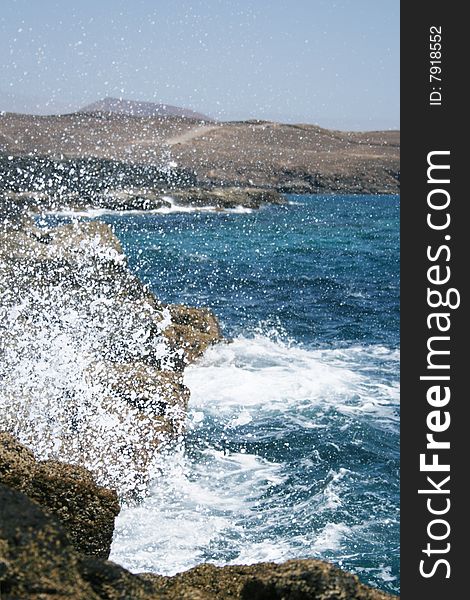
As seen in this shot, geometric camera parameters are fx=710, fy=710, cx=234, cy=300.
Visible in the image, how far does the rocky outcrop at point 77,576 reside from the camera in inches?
109

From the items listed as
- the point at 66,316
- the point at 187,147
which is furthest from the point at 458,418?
the point at 187,147

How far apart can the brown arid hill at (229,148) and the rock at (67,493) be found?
87250 millimetres

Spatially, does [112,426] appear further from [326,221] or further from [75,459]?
[326,221]

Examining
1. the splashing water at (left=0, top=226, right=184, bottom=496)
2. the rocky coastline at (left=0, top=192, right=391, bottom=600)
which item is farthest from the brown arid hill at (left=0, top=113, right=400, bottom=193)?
the splashing water at (left=0, top=226, right=184, bottom=496)

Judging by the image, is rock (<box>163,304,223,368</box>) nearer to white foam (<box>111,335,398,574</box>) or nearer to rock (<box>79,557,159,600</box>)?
white foam (<box>111,335,398,574</box>)

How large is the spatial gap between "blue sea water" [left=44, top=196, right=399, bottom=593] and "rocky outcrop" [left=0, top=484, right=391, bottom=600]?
453 centimetres

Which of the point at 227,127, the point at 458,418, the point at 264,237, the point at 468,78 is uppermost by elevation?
the point at 227,127

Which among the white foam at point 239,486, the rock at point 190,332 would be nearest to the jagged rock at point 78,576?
the white foam at point 239,486

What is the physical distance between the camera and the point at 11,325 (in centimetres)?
1184

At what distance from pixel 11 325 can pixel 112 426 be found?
3.71 meters

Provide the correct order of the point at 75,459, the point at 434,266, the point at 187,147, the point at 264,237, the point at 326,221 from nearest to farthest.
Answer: the point at 434,266, the point at 75,459, the point at 264,237, the point at 326,221, the point at 187,147

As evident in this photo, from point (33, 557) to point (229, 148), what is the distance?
13282cm

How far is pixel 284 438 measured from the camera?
1173cm

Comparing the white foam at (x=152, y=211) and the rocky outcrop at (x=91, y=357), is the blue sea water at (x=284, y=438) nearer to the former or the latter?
the rocky outcrop at (x=91, y=357)
